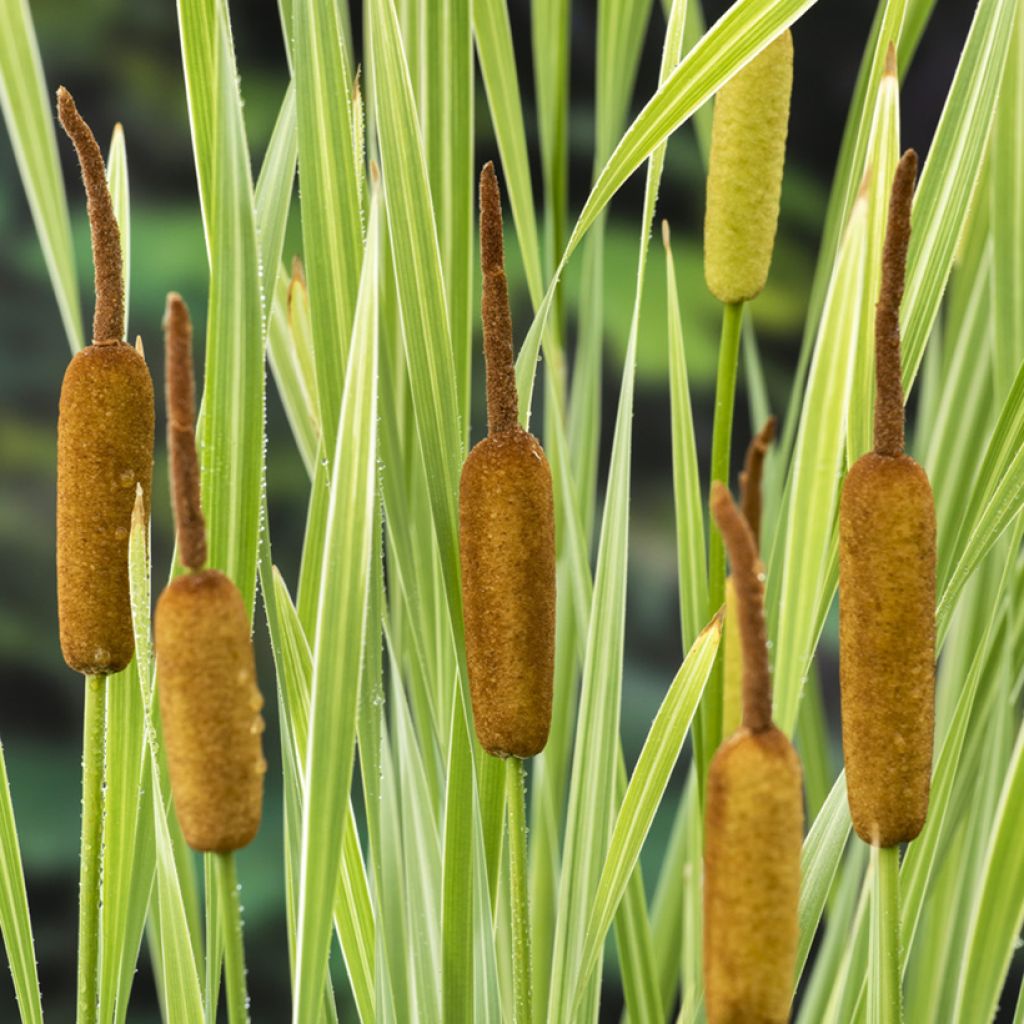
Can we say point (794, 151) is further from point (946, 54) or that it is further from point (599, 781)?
point (599, 781)

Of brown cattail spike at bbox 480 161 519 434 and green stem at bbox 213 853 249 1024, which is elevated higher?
brown cattail spike at bbox 480 161 519 434

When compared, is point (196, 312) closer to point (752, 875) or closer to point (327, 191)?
point (327, 191)

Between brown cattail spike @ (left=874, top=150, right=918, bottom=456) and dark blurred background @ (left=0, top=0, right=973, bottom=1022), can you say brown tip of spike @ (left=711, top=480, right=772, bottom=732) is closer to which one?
brown cattail spike @ (left=874, top=150, right=918, bottom=456)

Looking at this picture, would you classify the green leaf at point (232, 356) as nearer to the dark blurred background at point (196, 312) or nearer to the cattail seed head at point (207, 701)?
the cattail seed head at point (207, 701)

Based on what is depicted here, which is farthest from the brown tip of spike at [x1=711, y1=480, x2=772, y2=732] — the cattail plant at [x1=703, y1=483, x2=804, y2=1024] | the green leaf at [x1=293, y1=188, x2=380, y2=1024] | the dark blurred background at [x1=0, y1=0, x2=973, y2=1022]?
the dark blurred background at [x1=0, y1=0, x2=973, y2=1022]

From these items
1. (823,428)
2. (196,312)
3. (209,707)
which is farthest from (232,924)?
(196,312)

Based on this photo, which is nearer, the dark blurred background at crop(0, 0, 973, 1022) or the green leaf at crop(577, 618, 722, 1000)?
the green leaf at crop(577, 618, 722, 1000)
